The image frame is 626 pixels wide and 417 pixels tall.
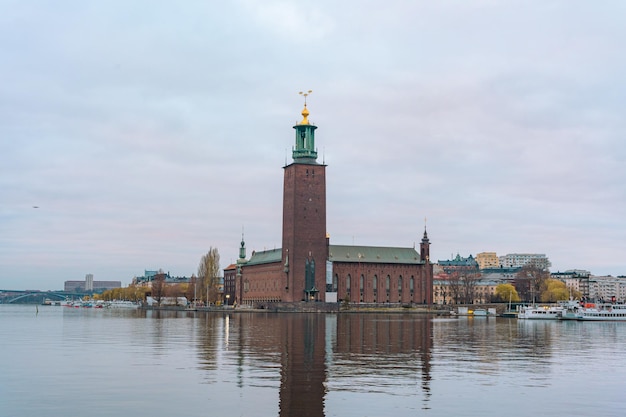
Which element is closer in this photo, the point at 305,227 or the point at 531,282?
the point at 305,227

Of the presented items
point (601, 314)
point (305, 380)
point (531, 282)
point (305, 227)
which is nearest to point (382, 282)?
point (305, 227)

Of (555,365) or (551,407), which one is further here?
(555,365)

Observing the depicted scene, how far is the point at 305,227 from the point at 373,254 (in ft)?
76.1

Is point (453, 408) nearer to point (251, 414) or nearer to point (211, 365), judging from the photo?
point (251, 414)

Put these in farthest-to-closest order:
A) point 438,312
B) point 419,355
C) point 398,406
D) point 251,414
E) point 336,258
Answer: point 336,258
point 438,312
point 419,355
point 398,406
point 251,414

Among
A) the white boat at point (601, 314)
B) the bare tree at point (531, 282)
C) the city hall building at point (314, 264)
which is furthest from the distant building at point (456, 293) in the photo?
the white boat at point (601, 314)

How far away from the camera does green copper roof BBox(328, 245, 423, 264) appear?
144m

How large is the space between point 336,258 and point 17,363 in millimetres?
115821

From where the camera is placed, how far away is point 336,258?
142375mm

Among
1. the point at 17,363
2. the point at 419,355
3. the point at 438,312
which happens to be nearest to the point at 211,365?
the point at 17,363

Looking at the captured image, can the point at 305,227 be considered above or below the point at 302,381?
above

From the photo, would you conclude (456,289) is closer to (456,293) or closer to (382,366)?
(456,293)

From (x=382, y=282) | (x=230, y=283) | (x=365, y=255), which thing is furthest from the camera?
(x=230, y=283)

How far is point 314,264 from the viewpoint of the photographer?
421 ft
